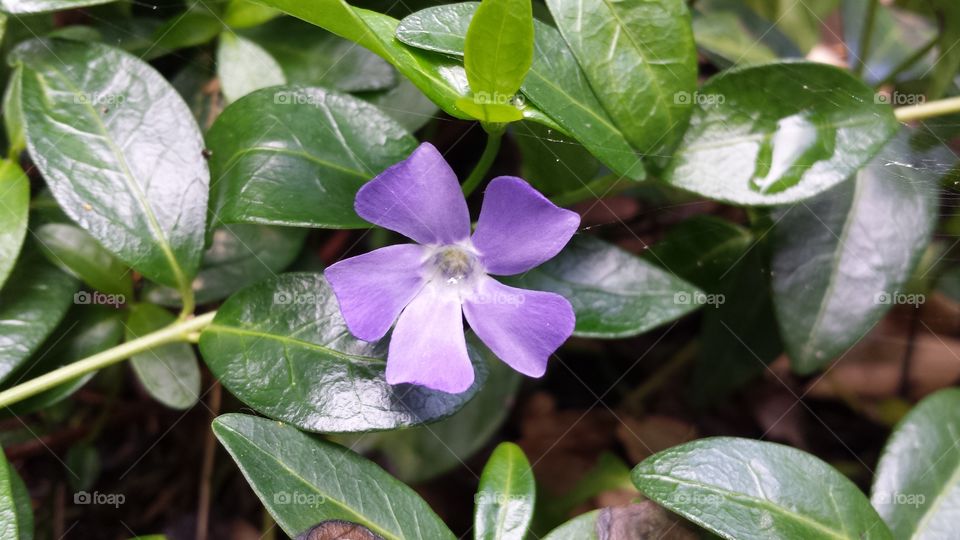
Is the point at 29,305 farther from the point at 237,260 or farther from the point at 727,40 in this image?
the point at 727,40

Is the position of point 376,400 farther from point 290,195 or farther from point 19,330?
point 19,330

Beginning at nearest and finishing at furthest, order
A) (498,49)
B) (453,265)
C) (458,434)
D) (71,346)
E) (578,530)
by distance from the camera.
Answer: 1. (498,49)
2. (578,530)
3. (453,265)
4. (71,346)
5. (458,434)

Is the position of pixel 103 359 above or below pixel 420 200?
below

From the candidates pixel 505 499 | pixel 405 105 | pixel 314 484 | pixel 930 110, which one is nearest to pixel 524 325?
pixel 505 499

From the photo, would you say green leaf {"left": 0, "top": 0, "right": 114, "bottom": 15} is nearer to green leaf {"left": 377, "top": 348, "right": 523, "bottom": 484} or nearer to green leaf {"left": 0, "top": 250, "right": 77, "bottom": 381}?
green leaf {"left": 0, "top": 250, "right": 77, "bottom": 381}

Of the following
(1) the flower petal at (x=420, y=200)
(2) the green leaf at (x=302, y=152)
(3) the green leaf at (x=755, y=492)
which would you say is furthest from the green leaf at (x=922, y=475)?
(2) the green leaf at (x=302, y=152)

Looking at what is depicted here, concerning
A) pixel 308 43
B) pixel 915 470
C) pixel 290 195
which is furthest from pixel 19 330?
pixel 915 470
